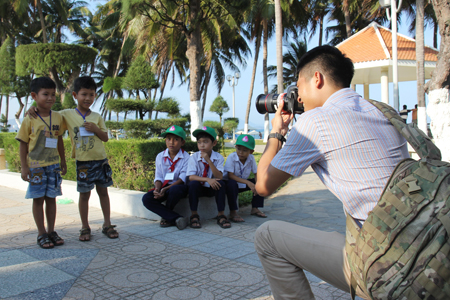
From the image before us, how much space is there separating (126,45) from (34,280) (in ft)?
66.9

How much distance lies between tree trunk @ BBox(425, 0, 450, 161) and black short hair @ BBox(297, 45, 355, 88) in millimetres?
7769

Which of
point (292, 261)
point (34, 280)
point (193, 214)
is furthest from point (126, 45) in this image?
point (292, 261)

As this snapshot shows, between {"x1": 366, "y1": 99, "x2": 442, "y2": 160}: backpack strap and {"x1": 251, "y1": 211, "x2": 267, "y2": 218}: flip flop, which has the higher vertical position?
{"x1": 366, "y1": 99, "x2": 442, "y2": 160}: backpack strap

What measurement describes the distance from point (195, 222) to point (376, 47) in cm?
1192

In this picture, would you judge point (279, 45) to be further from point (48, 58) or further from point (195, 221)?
point (48, 58)

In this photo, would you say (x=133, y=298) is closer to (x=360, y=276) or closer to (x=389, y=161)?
(x=360, y=276)

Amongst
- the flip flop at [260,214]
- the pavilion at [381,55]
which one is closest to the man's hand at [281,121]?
the flip flop at [260,214]

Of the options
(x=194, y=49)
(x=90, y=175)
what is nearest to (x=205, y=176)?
(x=90, y=175)

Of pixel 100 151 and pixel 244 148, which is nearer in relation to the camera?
pixel 100 151

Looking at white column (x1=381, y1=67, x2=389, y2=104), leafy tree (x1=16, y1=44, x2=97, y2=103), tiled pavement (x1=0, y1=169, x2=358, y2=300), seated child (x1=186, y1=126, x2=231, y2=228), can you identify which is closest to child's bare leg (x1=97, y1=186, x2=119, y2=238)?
tiled pavement (x1=0, y1=169, x2=358, y2=300)

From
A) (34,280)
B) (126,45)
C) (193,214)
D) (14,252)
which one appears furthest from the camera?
(126,45)

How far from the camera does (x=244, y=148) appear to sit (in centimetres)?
523

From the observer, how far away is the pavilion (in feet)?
43.0

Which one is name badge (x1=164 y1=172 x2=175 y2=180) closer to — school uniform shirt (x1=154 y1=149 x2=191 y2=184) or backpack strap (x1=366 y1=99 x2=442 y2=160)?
school uniform shirt (x1=154 y1=149 x2=191 y2=184)
